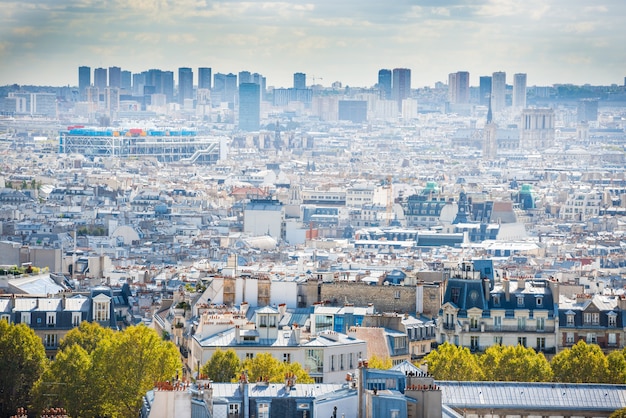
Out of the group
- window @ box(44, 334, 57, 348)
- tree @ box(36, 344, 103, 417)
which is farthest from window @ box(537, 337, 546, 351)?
tree @ box(36, 344, 103, 417)

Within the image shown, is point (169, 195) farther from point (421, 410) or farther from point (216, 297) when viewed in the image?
point (421, 410)

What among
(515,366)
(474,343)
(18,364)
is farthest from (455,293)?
(18,364)

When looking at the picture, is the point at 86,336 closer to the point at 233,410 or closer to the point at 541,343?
the point at 541,343

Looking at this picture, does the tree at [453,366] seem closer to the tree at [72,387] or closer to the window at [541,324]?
the window at [541,324]

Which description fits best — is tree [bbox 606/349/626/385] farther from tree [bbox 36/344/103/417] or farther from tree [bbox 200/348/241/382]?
tree [bbox 36/344/103/417]

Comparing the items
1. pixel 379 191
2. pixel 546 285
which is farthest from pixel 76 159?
pixel 546 285

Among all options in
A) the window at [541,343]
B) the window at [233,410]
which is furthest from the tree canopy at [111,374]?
the window at [541,343]

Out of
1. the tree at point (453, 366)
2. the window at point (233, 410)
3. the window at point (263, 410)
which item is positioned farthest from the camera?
the tree at point (453, 366)
